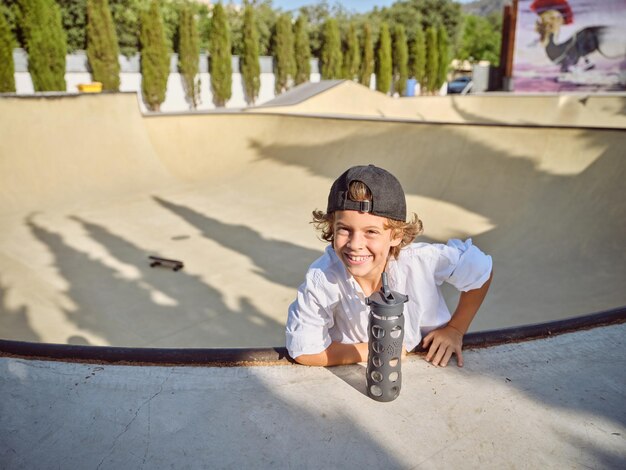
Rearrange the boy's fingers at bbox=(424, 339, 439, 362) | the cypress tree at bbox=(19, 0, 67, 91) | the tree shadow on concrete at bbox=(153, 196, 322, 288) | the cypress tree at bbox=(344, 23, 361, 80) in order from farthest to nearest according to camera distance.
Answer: the cypress tree at bbox=(344, 23, 361, 80)
the cypress tree at bbox=(19, 0, 67, 91)
the tree shadow on concrete at bbox=(153, 196, 322, 288)
the boy's fingers at bbox=(424, 339, 439, 362)

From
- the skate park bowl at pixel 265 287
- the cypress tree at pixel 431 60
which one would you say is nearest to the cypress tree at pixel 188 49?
the skate park bowl at pixel 265 287

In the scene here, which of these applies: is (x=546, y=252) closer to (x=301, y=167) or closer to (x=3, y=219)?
(x=301, y=167)

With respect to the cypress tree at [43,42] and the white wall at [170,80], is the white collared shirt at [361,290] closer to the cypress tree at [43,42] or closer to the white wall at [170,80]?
the white wall at [170,80]

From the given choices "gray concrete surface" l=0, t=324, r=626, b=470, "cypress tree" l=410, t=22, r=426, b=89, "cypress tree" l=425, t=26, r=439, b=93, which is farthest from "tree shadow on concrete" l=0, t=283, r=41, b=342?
"cypress tree" l=425, t=26, r=439, b=93

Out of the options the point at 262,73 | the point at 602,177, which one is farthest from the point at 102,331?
the point at 262,73

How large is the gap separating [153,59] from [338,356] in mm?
22765

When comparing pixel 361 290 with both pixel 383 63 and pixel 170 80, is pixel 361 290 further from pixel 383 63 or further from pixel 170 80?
pixel 383 63

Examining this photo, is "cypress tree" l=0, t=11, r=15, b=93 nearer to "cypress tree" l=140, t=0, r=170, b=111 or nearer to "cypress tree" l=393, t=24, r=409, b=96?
"cypress tree" l=140, t=0, r=170, b=111

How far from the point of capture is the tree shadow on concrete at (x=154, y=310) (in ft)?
15.1

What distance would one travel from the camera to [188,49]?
22.9 m

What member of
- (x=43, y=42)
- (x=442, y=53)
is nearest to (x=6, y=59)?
(x=43, y=42)

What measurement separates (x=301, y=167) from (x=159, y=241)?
4.38 meters

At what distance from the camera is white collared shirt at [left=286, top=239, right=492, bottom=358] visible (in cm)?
179

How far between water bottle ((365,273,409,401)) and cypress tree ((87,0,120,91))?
22.3 metres
